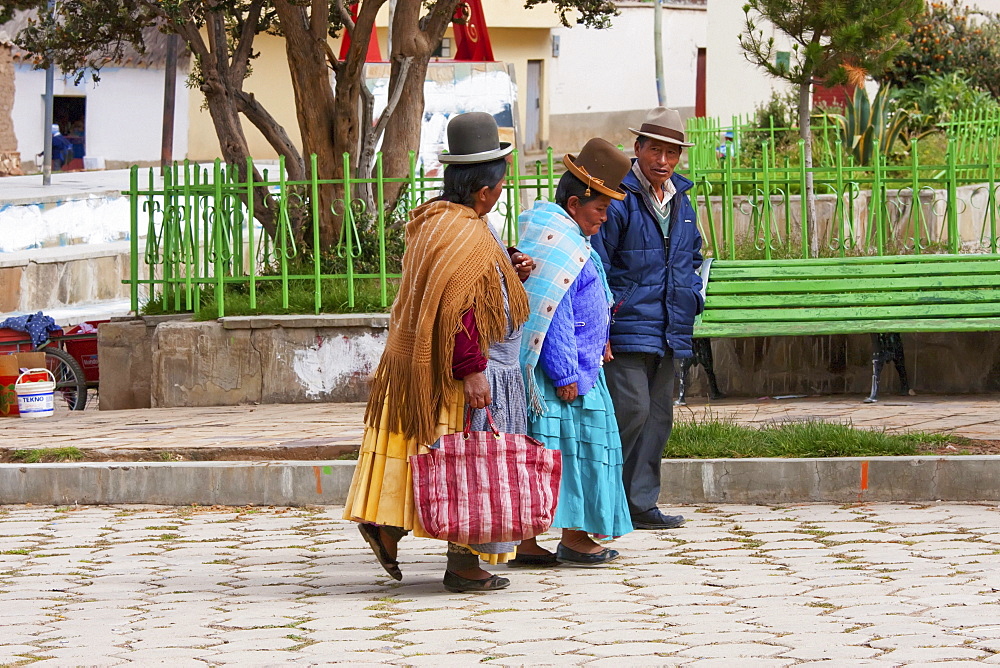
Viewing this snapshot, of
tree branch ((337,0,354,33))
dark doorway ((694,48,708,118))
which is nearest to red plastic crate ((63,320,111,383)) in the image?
tree branch ((337,0,354,33))

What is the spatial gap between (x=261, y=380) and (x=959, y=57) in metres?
16.6

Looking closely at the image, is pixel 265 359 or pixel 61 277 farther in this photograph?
pixel 61 277

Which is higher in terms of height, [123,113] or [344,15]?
[123,113]

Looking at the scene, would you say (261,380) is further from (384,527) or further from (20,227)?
(20,227)

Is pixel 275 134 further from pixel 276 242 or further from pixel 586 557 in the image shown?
pixel 586 557

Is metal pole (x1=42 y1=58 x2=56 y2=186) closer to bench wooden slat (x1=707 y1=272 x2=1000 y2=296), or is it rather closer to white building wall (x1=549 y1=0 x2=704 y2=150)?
bench wooden slat (x1=707 y1=272 x2=1000 y2=296)

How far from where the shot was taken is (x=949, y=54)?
23.0 metres

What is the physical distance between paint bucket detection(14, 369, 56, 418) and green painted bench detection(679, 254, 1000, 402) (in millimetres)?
4264

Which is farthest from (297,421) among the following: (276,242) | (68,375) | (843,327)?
(843,327)

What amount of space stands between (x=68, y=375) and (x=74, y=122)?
83.3ft

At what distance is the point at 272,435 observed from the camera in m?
8.31

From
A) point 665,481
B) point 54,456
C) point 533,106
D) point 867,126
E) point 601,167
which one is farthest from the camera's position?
point 533,106

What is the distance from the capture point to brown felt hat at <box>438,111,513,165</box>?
523 centimetres

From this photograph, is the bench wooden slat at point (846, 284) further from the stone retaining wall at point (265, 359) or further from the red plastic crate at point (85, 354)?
the red plastic crate at point (85, 354)
